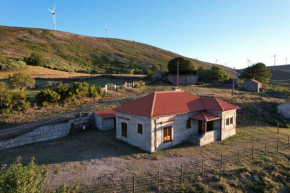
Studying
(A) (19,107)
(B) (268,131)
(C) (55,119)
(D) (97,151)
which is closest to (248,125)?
(B) (268,131)

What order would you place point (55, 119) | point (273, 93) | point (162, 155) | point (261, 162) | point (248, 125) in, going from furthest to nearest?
1. point (273, 93)
2. point (248, 125)
3. point (55, 119)
4. point (162, 155)
5. point (261, 162)

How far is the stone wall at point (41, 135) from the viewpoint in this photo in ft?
63.7

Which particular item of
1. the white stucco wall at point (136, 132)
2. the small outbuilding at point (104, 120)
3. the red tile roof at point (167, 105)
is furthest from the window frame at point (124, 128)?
the small outbuilding at point (104, 120)

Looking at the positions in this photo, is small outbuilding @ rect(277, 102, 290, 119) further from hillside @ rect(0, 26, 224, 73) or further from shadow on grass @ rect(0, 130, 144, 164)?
hillside @ rect(0, 26, 224, 73)

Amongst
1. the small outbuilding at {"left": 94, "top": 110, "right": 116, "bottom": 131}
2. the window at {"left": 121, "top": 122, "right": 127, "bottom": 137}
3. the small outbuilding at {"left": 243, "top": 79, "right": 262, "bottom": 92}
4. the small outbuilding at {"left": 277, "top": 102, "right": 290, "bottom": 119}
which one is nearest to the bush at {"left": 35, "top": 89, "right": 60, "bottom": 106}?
the small outbuilding at {"left": 94, "top": 110, "right": 116, "bottom": 131}

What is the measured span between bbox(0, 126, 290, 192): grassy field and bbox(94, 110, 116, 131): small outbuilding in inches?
76.0

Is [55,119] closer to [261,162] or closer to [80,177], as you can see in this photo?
[80,177]

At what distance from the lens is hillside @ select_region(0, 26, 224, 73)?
77250 mm

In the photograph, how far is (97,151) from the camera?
18219 mm

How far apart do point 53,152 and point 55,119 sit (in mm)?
6997

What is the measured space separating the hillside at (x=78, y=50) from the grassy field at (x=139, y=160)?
175ft

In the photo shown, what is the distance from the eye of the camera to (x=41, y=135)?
21328mm

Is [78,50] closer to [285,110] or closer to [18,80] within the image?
[18,80]

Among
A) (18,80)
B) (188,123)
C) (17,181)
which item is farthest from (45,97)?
(17,181)
